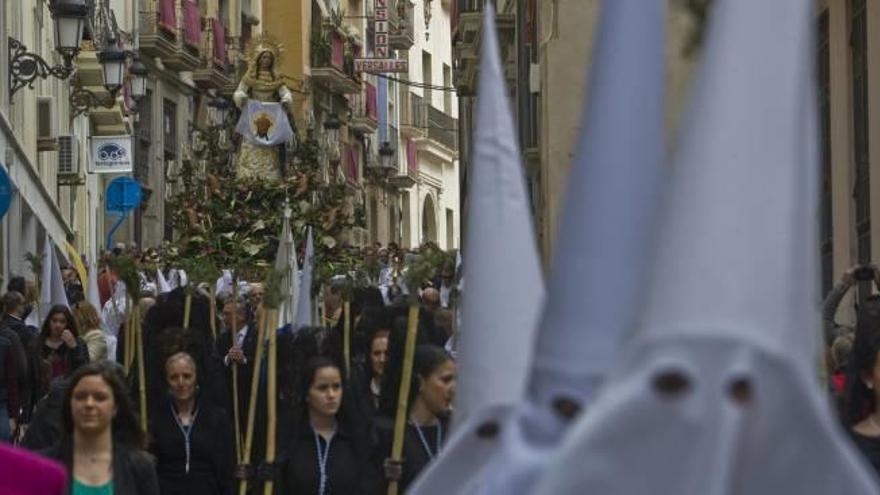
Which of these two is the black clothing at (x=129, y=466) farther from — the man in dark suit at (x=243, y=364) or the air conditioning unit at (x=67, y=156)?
the air conditioning unit at (x=67, y=156)

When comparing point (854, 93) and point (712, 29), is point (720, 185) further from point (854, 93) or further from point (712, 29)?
point (854, 93)

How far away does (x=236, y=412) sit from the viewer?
14.0m

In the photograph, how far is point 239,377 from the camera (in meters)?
15.4

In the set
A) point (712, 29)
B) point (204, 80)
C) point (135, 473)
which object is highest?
point (204, 80)

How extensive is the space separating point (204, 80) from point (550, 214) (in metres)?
31.6

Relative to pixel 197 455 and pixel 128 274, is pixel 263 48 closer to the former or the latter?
pixel 128 274

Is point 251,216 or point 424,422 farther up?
point 251,216

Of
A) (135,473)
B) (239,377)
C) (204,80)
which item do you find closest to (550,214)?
(239,377)

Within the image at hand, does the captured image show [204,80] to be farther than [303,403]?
→ Yes

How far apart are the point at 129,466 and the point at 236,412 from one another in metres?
5.47

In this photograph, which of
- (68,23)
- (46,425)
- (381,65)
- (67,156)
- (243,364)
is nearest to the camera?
(46,425)

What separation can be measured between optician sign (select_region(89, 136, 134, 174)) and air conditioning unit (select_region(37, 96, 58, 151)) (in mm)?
2266

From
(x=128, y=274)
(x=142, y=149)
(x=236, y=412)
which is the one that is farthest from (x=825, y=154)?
(x=142, y=149)

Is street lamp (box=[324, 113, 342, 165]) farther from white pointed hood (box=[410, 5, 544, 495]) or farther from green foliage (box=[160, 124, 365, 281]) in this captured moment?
white pointed hood (box=[410, 5, 544, 495])
